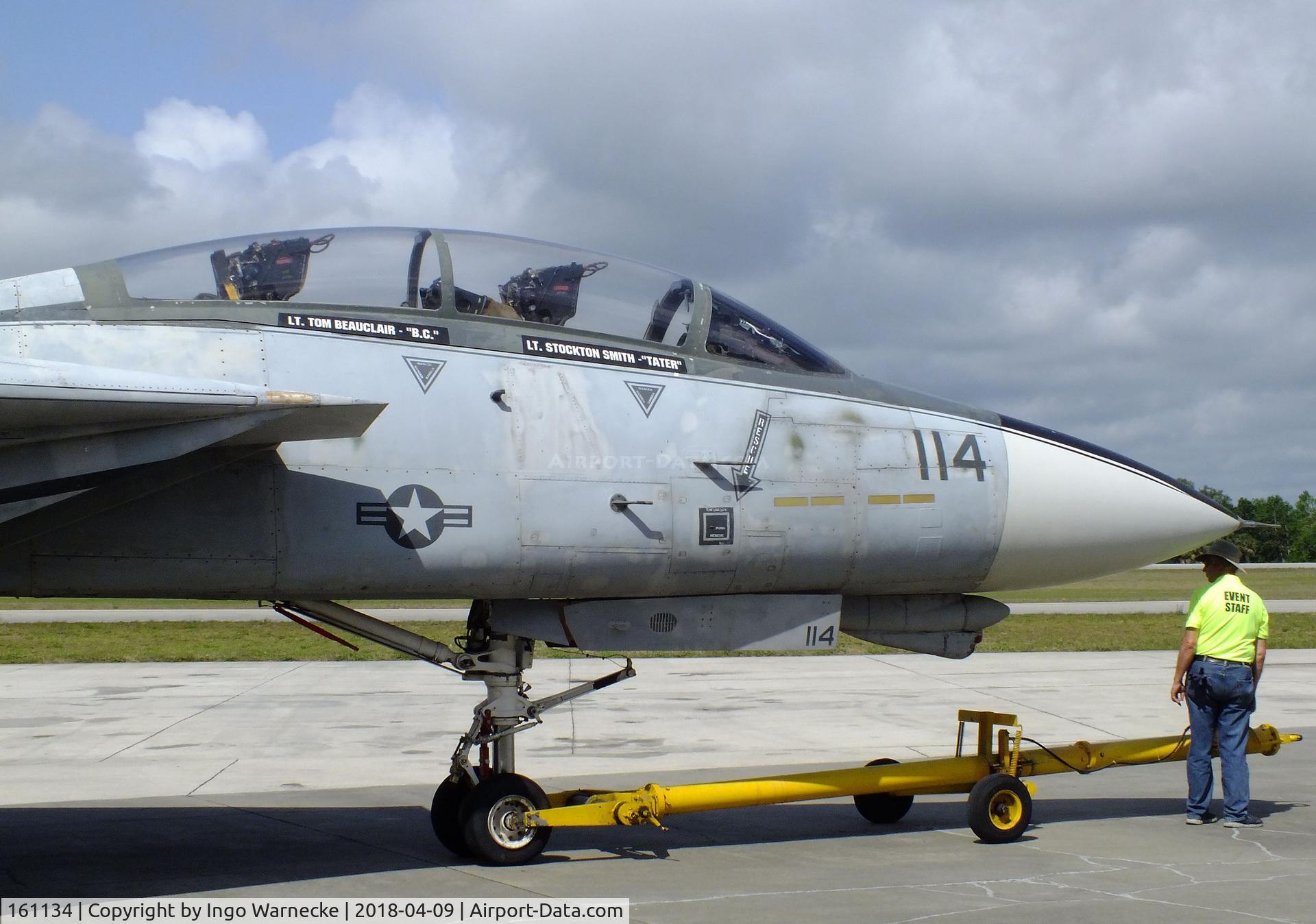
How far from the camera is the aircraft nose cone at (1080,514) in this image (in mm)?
7383

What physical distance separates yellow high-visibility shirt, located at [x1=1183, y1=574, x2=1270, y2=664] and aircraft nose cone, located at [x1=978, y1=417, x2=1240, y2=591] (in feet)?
2.14

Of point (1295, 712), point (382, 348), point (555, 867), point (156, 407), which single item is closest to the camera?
point (156, 407)

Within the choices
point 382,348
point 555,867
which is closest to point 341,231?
point 382,348

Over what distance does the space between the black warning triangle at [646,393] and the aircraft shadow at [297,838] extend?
2.67 m

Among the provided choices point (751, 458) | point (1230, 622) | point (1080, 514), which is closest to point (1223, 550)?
point (1230, 622)

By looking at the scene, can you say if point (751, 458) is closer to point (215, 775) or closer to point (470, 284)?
point (470, 284)

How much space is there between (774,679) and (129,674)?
9338 mm

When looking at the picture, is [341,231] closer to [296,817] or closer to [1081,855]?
[296,817]

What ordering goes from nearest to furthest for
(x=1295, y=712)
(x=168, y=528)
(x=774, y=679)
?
(x=168, y=528), (x=1295, y=712), (x=774, y=679)

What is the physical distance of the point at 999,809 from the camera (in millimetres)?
7703

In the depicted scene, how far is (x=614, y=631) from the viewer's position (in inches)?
276

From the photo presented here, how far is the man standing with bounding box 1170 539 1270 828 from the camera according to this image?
8039 mm

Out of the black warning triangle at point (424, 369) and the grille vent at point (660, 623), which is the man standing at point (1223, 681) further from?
the black warning triangle at point (424, 369)

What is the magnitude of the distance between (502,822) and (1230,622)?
4.89 m
